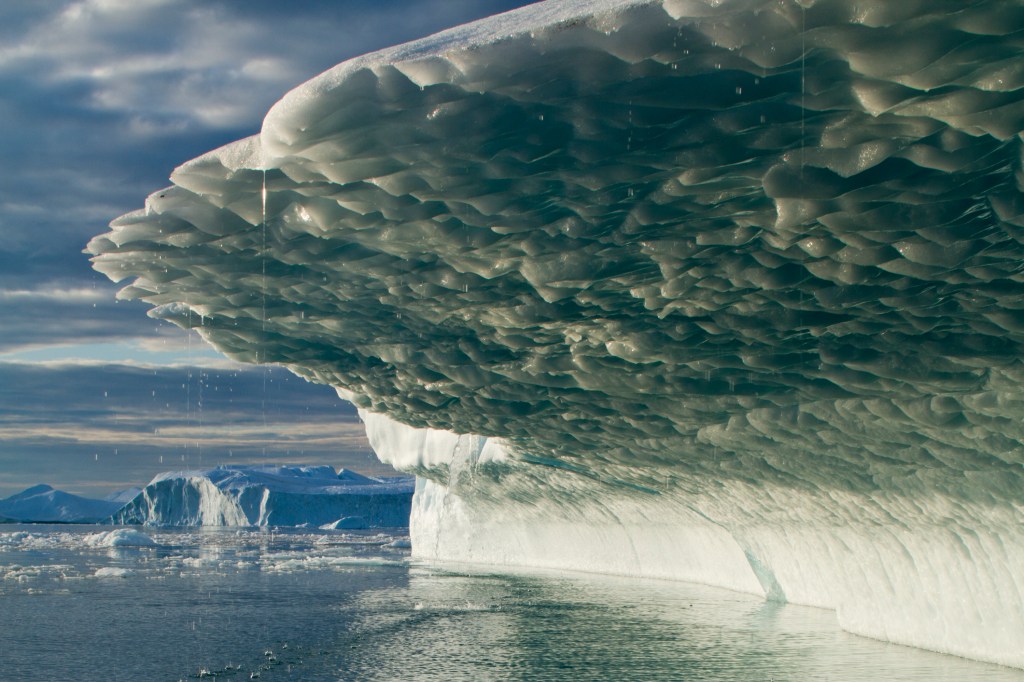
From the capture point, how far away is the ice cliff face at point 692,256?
19.8 feet

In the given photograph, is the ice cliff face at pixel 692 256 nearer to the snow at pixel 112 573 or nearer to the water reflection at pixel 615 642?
the water reflection at pixel 615 642

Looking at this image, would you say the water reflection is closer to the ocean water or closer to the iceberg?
the ocean water

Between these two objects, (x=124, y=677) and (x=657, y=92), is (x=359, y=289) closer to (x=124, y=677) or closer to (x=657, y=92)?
(x=657, y=92)

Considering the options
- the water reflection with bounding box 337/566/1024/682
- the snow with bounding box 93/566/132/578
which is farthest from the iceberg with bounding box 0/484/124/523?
the water reflection with bounding box 337/566/1024/682

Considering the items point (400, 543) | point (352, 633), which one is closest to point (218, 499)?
point (400, 543)

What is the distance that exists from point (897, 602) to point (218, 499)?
8910cm

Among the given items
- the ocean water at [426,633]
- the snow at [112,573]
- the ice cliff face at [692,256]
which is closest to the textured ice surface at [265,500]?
the snow at [112,573]

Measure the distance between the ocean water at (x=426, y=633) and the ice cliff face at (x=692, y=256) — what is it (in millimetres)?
1764

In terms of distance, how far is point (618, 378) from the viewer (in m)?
12.2

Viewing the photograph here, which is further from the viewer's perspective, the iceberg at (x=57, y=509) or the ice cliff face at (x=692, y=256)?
the iceberg at (x=57, y=509)

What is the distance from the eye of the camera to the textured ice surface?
9262cm

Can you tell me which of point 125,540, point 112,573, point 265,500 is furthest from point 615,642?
point 265,500

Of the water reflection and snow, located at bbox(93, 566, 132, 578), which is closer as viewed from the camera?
the water reflection

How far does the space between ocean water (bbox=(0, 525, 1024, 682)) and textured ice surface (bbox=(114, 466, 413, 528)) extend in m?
62.9
